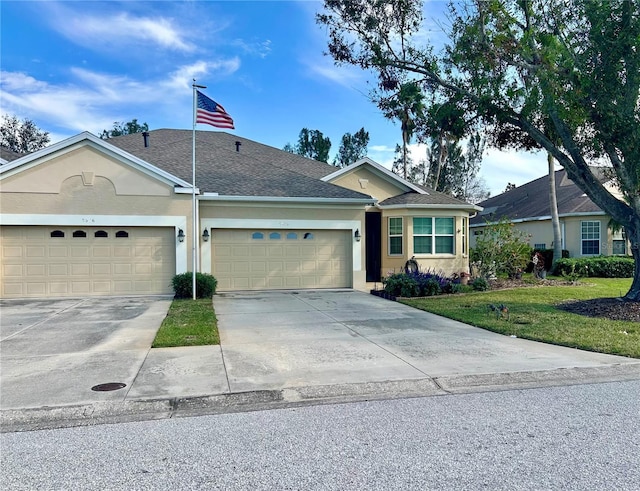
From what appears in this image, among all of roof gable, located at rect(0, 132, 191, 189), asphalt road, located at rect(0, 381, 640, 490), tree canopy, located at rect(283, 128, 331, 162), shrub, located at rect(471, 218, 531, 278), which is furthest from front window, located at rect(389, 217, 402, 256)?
tree canopy, located at rect(283, 128, 331, 162)

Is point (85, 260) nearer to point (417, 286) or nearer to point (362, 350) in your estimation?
point (417, 286)

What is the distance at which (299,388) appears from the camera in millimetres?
5680

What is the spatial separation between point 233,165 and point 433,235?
27.4 ft

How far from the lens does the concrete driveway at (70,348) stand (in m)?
5.54

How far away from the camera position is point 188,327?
9.36 m

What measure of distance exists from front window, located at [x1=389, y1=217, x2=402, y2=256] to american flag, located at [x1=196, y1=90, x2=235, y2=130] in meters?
7.80

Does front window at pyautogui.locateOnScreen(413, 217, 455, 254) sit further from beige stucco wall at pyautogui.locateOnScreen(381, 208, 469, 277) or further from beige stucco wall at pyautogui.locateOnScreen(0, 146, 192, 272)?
beige stucco wall at pyautogui.locateOnScreen(0, 146, 192, 272)

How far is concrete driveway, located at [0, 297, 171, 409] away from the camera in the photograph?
5.54 m

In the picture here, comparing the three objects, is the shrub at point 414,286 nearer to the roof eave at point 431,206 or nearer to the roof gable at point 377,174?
the roof eave at point 431,206

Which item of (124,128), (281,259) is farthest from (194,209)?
(124,128)

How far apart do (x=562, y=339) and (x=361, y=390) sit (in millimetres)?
4677

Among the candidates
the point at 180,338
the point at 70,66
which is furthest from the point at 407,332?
the point at 70,66

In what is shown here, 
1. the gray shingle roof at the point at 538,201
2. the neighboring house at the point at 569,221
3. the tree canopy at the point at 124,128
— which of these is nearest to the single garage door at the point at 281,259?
the neighboring house at the point at 569,221

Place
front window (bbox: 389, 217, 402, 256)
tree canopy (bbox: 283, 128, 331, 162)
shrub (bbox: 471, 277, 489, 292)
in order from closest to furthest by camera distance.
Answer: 1. shrub (bbox: 471, 277, 489, 292)
2. front window (bbox: 389, 217, 402, 256)
3. tree canopy (bbox: 283, 128, 331, 162)
